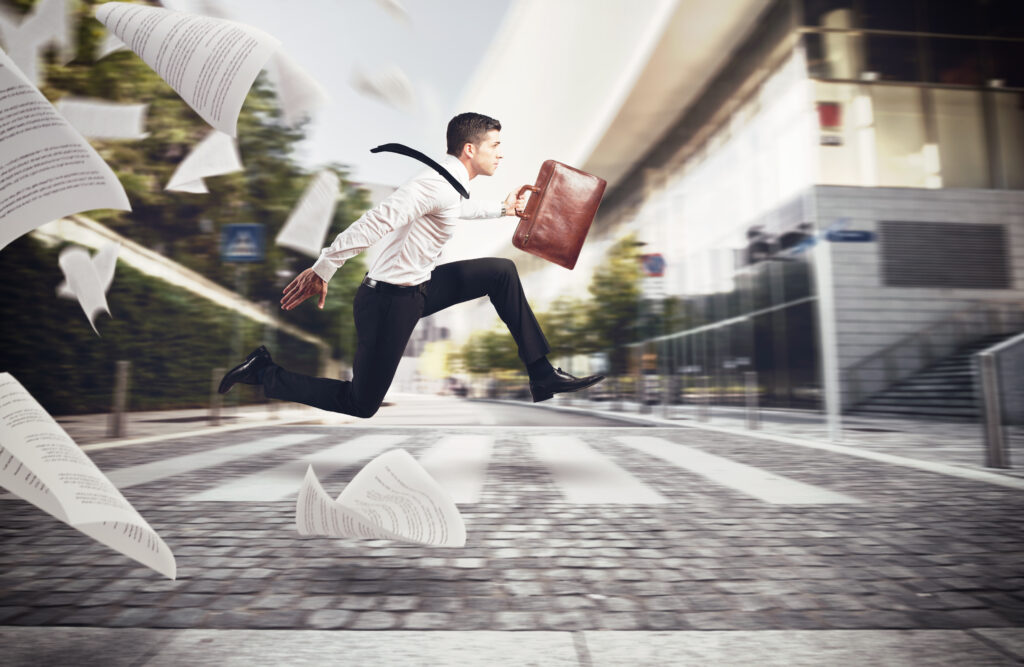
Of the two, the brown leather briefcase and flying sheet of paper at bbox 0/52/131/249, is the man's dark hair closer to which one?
the brown leather briefcase

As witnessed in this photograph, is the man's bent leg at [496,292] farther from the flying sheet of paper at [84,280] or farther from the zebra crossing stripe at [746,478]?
the zebra crossing stripe at [746,478]

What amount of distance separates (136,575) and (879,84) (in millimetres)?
19252

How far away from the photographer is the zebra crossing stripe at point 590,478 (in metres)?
4.94

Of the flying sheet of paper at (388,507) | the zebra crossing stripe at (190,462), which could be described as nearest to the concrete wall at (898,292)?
the zebra crossing stripe at (190,462)

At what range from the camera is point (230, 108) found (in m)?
1.60

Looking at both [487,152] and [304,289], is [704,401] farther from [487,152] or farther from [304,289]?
[304,289]

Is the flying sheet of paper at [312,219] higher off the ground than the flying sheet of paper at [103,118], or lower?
lower

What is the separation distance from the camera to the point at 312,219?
1.99m

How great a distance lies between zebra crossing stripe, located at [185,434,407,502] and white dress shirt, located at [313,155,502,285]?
10.6ft

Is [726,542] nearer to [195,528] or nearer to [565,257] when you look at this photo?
[565,257]

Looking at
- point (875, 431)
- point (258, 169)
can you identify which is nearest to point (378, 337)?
point (258, 169)

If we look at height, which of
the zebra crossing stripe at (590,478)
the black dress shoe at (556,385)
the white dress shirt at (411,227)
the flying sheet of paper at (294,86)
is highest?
the flying sheet of paper at (294,86)

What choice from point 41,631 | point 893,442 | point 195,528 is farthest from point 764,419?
point 41,631

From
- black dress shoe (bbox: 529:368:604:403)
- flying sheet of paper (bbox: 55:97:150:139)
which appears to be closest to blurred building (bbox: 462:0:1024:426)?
black dress shoe (bbox: 529:368:604:403)
